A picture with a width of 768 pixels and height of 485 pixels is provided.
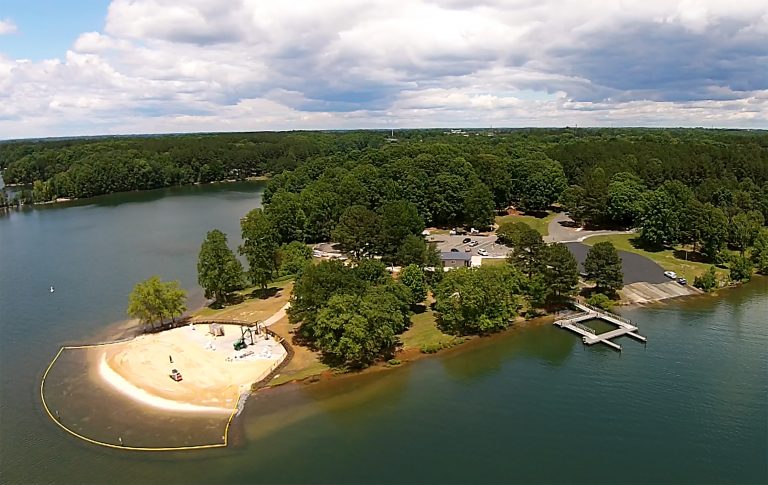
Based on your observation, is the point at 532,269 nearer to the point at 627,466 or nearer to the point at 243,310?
the point at 627,466

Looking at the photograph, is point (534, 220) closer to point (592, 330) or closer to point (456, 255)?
point (456, 255)

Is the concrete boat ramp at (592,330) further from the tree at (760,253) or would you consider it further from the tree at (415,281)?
the tree at (760,253)

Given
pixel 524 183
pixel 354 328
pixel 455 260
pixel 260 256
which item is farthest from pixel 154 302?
pixel 524 183

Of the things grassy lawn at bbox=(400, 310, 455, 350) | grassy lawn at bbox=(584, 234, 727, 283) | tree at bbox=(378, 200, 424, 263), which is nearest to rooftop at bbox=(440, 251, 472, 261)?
tree at bbox=(378, 200, 424, 263)

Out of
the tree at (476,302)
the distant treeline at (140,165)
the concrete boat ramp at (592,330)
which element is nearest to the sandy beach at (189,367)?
the tree at (476,302)

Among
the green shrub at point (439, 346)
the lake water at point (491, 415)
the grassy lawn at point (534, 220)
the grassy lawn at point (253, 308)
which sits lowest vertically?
the lake water at point (491, 415)

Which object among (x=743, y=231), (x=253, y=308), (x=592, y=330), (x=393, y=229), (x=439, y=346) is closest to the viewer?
(x=439, y=346)

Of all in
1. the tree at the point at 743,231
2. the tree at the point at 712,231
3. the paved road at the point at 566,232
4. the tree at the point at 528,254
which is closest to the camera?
the tree at the point at 528,254
